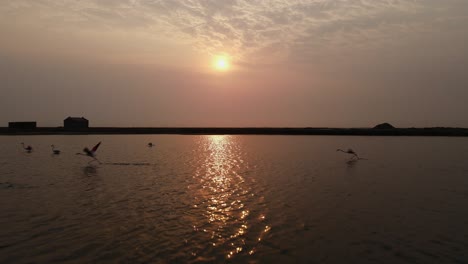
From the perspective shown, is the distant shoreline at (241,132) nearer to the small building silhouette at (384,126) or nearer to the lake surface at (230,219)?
the small building silhouette at (384,126)

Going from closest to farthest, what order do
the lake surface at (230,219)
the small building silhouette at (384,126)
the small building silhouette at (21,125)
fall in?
the lake surface at (230,219), the small building silhouette at (21,125), the small building silhouette at (384,126)

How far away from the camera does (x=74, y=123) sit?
371ft

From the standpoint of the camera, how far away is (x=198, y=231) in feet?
34.0

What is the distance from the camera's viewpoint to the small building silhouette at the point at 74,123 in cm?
11245

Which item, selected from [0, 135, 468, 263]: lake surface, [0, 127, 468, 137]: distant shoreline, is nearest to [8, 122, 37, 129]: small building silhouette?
[0, 127, 468, 137]: distant shoreline

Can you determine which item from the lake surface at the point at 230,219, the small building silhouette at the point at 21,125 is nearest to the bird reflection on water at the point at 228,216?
the lake surface at the point at 230,219

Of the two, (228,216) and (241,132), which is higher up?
(241,132)

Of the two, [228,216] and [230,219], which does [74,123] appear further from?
[230,219]

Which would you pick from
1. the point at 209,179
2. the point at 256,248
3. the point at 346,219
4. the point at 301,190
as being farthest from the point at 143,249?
the point at 209,179

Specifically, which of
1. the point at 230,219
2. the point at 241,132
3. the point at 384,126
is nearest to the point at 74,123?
the point at 241,132

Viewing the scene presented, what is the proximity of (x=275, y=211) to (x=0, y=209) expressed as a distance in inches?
410

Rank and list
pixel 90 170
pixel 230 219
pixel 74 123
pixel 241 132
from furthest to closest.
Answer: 1. pixel 241 132
2. pixel 74 123
3. pixel 90 170
4. pixel 230 219

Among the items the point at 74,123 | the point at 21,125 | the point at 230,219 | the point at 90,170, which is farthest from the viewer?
the point at 74,123

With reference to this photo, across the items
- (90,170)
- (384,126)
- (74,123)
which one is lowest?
(90,170)
